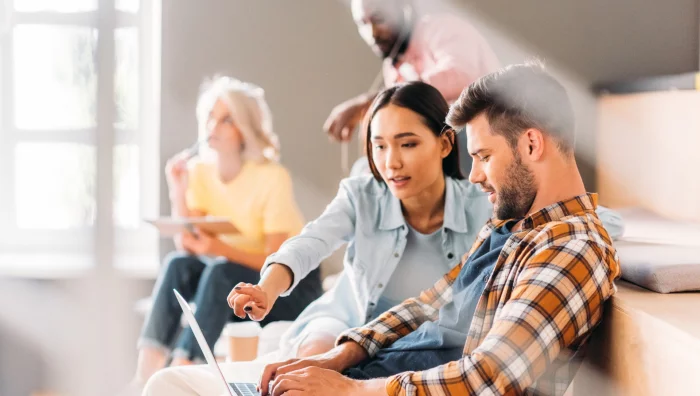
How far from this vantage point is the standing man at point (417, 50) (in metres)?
2.04

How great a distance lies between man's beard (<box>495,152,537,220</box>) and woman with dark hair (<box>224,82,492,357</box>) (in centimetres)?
42

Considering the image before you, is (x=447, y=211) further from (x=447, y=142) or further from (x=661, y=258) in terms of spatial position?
(x=661, y=258)

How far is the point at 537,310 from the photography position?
2.85ft

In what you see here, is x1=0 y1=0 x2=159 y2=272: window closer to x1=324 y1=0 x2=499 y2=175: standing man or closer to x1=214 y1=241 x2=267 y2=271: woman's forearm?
x1=214 y1=241 x2=267 y2=271: woman's forearm

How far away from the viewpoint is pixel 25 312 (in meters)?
2.66

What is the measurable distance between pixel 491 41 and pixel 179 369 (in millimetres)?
1707

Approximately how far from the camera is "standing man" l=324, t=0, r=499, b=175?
2.04 metres

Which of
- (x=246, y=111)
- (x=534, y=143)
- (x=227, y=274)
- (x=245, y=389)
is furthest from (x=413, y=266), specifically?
(x=246, y=111)

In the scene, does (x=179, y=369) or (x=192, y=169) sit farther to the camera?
(x=192, y=169)

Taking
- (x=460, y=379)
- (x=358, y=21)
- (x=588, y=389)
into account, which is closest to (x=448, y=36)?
(x=358, y=21)

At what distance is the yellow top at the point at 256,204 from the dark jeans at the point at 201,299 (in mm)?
102

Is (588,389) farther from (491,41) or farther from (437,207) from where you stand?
(491,41)

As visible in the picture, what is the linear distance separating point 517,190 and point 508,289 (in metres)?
0.13

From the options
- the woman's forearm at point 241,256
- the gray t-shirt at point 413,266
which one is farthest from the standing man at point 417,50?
the gray t-shirt at point 413,266
